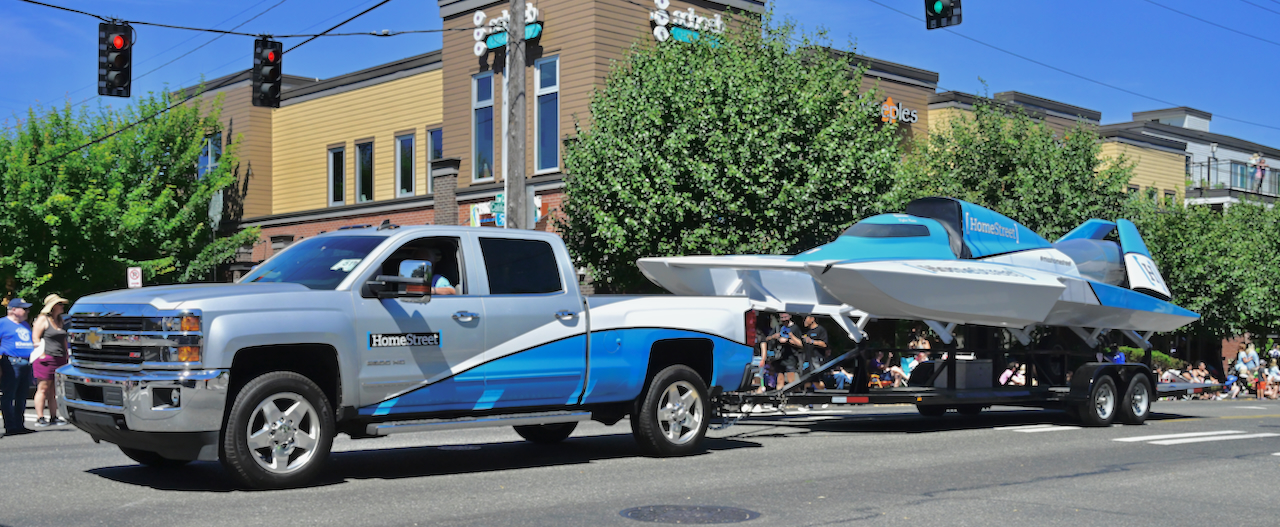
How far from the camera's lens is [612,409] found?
423 inches

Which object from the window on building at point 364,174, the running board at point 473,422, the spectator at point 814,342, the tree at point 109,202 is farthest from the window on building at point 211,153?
the running board at point 473,422

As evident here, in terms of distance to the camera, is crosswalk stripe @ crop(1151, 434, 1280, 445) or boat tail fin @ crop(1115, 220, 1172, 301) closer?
crosswalk stripe @ crop(1151, 434, 1280, 445)

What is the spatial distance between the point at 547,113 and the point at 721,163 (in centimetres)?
827

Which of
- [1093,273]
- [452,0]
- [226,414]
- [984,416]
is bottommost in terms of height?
[984,416]

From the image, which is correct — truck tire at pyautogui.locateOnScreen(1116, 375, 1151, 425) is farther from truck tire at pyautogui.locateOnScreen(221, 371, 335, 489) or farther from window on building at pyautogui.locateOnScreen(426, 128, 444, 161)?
window on building at pyautogui.locateOnScreen(426, 128, 444, 161)

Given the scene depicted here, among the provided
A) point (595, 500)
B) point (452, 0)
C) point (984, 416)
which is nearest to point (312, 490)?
point (595, 500)

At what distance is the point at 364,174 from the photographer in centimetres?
A: 3509

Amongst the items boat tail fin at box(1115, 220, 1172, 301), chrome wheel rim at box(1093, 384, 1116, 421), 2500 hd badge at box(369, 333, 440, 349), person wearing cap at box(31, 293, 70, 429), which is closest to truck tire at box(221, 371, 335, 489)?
2500 hd badge at box(369, 333, 440, 349)

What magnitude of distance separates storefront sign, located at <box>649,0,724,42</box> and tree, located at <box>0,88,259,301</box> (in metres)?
15.3

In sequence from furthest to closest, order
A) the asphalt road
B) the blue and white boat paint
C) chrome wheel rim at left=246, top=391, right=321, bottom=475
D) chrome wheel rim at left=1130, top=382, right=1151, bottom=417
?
1. chrome wheel rim at left=1130, top=382, right=1151, bottom=417
2. the blue and white boat paint
3. chrome wheel rim at left=246, top=391, right=321, bottom=475
4. the asphalt road

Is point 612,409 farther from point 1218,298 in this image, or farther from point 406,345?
point 1218,298

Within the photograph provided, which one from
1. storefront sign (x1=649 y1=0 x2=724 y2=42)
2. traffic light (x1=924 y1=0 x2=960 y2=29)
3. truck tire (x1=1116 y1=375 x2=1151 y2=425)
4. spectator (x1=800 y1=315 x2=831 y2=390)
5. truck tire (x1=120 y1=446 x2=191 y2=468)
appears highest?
storefront sign (x1=649 y1=0 x2=724 y2=42)

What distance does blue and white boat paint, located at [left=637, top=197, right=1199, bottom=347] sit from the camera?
45.6ft

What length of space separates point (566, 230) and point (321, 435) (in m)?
14.8
